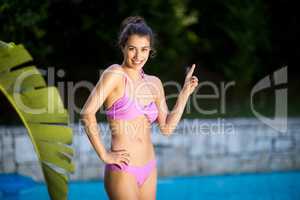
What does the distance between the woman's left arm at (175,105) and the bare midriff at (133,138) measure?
199 mm

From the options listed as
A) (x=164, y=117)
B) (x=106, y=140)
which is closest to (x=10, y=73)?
(x=164, y=117)

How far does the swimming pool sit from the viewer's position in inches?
251

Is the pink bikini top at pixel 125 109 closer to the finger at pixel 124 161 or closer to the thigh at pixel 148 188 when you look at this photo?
the finger at pixel 124 161

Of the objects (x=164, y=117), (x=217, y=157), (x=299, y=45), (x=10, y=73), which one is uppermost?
(x=299, y=45)

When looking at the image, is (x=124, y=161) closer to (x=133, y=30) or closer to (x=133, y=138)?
(x=133, y=138)

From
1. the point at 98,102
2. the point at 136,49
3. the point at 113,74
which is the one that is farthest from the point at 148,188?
the point at 136,49

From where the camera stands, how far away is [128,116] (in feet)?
9.95

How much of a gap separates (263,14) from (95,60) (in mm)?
2914

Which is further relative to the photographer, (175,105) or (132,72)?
(175,105)

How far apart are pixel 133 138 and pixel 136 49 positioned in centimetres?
51

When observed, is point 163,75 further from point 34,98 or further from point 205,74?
point 34,98

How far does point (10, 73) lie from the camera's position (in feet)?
11.4

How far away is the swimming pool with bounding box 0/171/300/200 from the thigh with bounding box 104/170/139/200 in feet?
10.9

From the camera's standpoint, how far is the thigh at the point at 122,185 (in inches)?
118
